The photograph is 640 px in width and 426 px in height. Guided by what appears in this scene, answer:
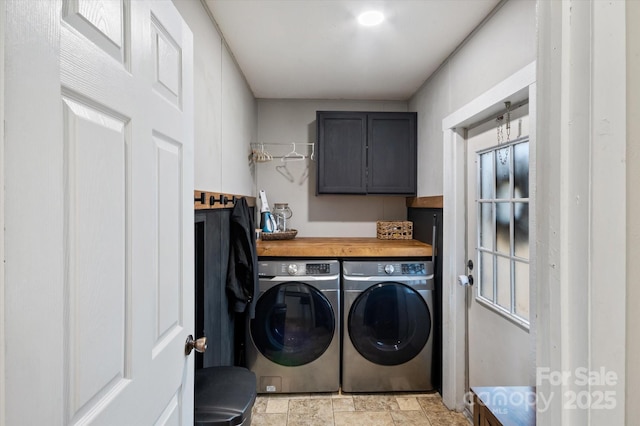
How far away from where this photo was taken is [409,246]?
238cm

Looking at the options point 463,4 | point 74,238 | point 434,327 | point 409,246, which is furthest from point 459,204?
point 74,238

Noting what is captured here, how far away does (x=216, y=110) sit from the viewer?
1.80 meters

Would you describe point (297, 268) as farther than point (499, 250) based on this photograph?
Yes

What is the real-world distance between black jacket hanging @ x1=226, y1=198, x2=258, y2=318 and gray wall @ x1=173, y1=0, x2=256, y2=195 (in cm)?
23

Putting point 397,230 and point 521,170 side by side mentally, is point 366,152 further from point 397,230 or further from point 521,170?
point 521,170

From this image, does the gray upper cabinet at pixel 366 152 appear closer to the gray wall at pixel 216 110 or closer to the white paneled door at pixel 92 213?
the gray wall at pixel 216 110

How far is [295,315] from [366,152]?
1523 millimetres

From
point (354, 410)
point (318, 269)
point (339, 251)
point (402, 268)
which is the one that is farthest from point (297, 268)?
point (354, 410)

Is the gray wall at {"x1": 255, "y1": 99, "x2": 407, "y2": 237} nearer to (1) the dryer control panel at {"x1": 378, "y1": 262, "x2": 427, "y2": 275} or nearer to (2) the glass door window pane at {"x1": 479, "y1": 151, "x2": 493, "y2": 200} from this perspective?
(1) the dryer control panel at {"x1": 378, "y1": 262, "x2": 427, "y2": 275}

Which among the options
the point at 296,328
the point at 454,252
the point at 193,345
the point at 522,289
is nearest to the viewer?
the point at 193,345

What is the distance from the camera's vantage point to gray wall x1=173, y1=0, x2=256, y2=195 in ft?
4.96

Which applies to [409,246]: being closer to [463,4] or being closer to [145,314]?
[463,4]

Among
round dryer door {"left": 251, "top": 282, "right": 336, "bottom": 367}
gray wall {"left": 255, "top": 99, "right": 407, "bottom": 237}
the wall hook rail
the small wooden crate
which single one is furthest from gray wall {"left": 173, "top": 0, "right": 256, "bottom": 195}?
the small wooden crate

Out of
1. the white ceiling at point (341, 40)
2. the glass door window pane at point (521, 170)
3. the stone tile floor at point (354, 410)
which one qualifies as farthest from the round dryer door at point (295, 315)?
the white ceiling at point (341, 40)
